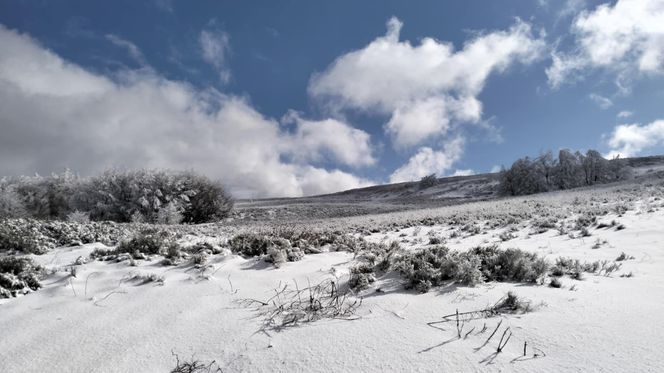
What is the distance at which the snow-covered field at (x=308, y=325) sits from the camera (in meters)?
2.73

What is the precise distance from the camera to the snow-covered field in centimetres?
273

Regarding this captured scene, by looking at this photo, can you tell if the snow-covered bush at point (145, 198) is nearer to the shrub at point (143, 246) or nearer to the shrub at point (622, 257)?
the shrub at point (143, 246)

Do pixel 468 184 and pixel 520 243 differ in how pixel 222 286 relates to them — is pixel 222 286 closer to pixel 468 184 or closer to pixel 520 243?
pixel 520 243

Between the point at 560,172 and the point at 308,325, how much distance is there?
55260mm

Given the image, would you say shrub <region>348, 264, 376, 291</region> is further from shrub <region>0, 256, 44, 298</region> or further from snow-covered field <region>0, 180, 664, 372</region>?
shrub <region>0, 256, 44, 298</region>

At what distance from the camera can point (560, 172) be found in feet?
158

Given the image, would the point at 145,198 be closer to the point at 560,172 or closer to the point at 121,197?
the point at 121,197

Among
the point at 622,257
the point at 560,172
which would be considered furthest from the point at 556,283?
the point at 560,172

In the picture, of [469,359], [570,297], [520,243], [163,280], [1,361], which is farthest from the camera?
[520,243]

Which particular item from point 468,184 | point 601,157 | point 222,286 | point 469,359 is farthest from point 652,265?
point 468,184

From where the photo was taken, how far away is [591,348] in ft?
9.04

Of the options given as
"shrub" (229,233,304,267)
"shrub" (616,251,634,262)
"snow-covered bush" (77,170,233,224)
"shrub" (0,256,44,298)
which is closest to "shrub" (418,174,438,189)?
"snow-covered bush" (77,170,233,224)

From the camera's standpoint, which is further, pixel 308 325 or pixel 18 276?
pixel 18 276

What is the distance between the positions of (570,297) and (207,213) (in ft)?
→ 71.4
